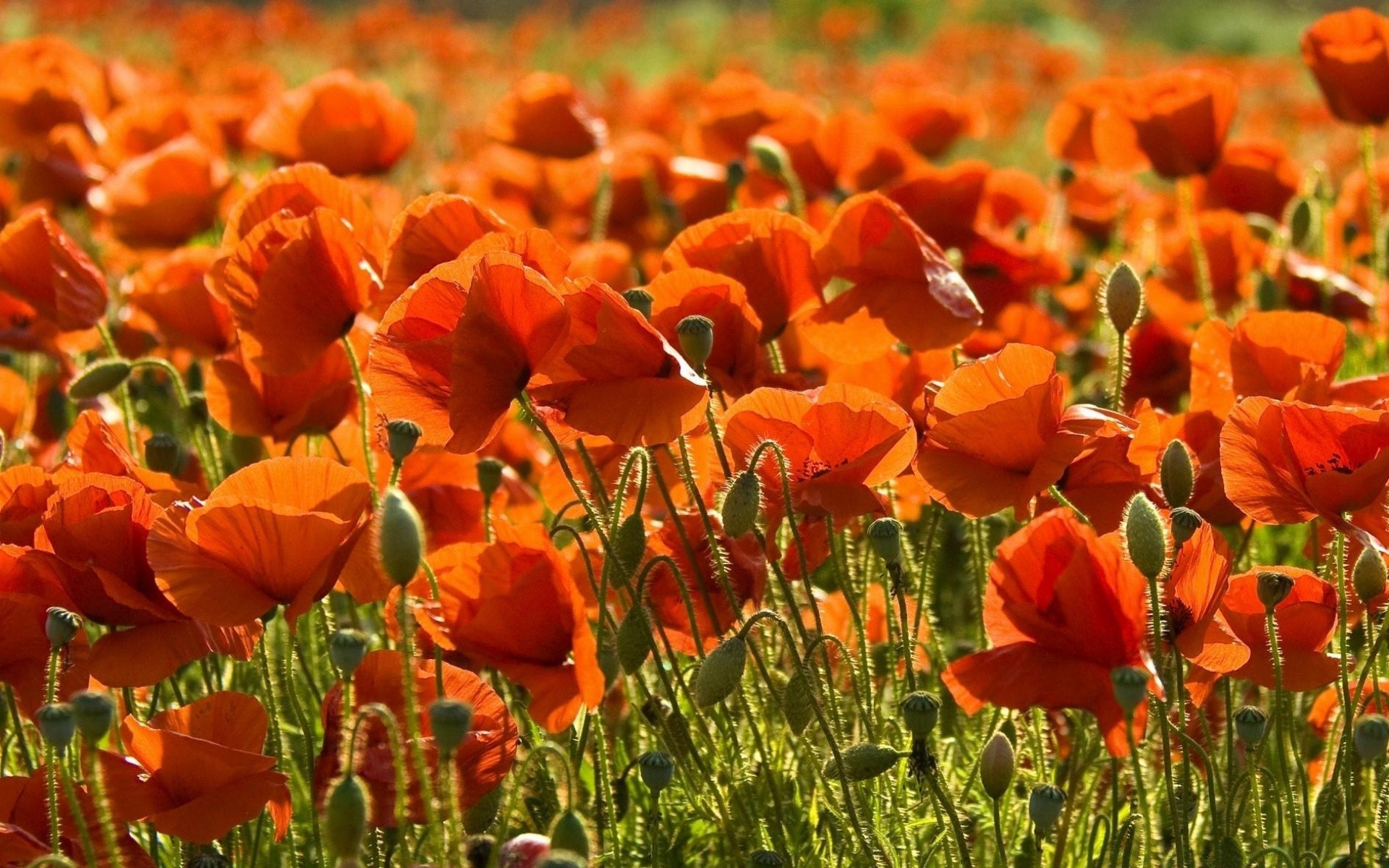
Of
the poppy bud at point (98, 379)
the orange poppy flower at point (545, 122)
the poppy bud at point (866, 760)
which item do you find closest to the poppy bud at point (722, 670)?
the poppy bud at point (866, 760)

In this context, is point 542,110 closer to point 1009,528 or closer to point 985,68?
point 1009,528

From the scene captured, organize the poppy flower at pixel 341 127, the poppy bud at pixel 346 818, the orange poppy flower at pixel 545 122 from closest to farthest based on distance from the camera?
1. the poppy bud at pixel 346 818
2. the poppy flower at pixel 341 127
3. the orange poppy flower at pixel 545 122

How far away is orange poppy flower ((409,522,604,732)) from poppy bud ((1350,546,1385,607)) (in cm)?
69

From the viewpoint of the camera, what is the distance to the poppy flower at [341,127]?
3152 millimetres

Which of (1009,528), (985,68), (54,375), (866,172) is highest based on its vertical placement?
(985,68)

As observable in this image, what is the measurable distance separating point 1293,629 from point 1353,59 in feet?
5.05

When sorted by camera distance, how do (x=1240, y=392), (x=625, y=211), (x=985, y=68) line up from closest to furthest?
(x=1240, y=392) < (x=625, y=211) < (x=985, y=68)

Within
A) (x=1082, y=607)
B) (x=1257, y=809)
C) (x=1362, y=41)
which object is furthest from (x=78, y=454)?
(x=1362, y=41)

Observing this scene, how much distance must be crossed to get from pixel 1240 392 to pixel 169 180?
→ 6.50 ft

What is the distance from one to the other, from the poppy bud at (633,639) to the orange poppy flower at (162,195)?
1.83 meters

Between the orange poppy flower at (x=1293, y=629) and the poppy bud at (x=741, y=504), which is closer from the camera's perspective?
the poppy bud at (x=741, y=504)

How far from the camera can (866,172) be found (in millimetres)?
3443

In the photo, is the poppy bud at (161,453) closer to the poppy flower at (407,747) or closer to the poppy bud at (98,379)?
the poppy bud at (98,379)

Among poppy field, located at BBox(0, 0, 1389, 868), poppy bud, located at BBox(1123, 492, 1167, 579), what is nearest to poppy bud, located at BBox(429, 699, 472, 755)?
poppy field, located at BBox(0, 0, 1389, 868)
